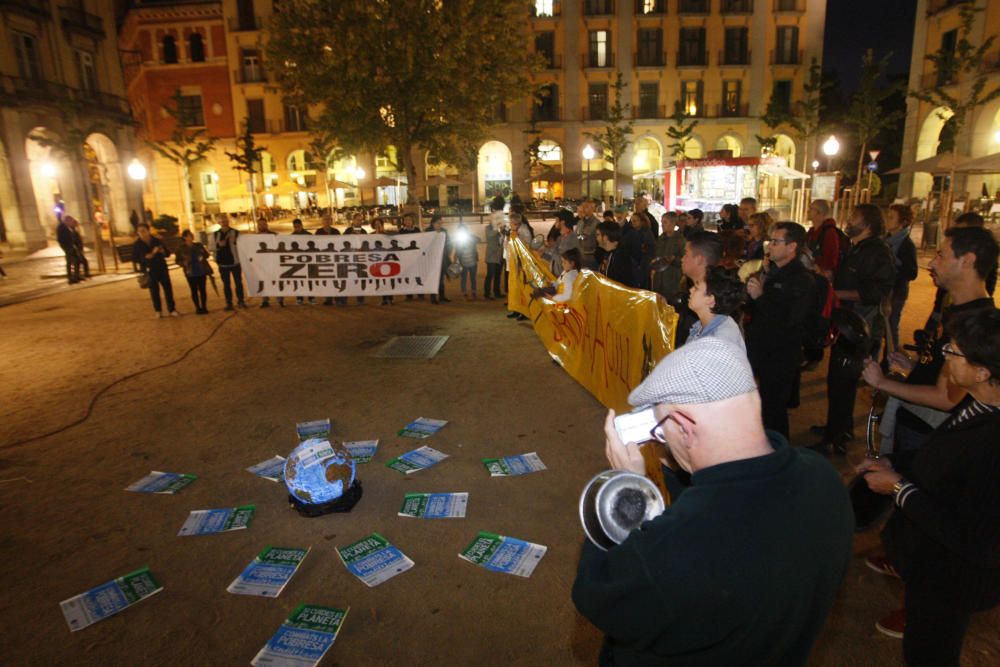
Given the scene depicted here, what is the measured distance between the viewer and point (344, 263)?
39.3 ft

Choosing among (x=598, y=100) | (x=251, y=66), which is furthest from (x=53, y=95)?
(x=598, y=100)

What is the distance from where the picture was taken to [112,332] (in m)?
11.1

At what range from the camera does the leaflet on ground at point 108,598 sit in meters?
3.52

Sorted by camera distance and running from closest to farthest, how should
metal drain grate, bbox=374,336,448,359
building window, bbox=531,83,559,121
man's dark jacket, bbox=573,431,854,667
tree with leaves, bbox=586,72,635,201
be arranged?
man's dark jacket, bbox=573,431,854,667, metal drain grate, bbox=374,336,448,359, tree with leaves, bbox=586,72,635,201, building window, bbox=531,83,559,121

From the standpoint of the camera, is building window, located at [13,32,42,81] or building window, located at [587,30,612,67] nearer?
building window, located at [13,32,42,81]

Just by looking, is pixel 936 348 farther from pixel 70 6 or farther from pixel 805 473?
pixel 70 6

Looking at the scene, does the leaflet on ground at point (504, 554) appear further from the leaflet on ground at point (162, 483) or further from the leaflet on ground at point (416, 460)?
the leaflet on ground at point (162, 483)

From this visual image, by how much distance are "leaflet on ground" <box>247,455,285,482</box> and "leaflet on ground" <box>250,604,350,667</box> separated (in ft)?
6.14

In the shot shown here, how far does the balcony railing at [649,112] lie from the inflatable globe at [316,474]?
149 feet

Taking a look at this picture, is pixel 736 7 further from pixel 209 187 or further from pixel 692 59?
pixel 209 187

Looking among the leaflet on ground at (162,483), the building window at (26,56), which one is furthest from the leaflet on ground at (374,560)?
the building window at (26,56)

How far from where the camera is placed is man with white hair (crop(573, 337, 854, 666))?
1284mm

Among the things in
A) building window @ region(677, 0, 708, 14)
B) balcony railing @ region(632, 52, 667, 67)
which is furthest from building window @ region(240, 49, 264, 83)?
building window @ region(677, 0, 708, 14)

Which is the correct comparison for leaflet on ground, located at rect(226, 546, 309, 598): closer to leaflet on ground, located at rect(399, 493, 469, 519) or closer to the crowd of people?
leaflet on ground, located at rect(399, 493, 469, 519)
